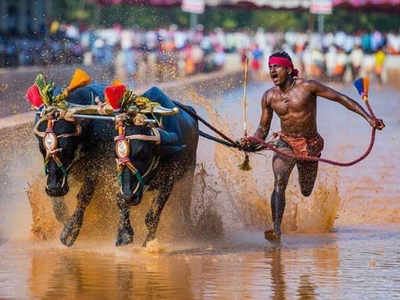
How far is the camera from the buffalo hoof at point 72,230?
12640 millimetres

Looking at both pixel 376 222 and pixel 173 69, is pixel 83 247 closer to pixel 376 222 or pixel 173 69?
pixel 376 222

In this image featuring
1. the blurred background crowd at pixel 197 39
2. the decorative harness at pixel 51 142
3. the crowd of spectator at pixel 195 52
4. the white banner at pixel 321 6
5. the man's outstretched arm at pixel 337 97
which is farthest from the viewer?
the white banner at pixel 321 6

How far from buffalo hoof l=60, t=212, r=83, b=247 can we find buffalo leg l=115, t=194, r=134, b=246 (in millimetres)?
494

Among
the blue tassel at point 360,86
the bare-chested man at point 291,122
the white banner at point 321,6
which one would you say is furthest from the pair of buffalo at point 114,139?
the white banner at point 321,6

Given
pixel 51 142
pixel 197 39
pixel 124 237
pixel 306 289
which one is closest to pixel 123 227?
pixel 124 237

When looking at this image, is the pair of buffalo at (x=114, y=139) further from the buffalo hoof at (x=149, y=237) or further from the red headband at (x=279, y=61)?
the red headband at (x=279, y=61)

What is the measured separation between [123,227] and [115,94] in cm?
113

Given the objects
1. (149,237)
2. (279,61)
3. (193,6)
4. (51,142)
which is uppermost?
(193,6)

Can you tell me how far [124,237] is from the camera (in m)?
12.3

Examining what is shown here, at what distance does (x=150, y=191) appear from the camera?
13.0 metres

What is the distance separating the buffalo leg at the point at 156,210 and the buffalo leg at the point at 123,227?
230mm

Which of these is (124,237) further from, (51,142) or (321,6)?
(321,6)

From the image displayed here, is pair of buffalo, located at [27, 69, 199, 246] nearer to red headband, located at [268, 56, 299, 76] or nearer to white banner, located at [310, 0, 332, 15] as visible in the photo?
red headband, located at [268, 56, 299, 76]

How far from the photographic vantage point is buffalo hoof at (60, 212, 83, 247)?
41.5ft
